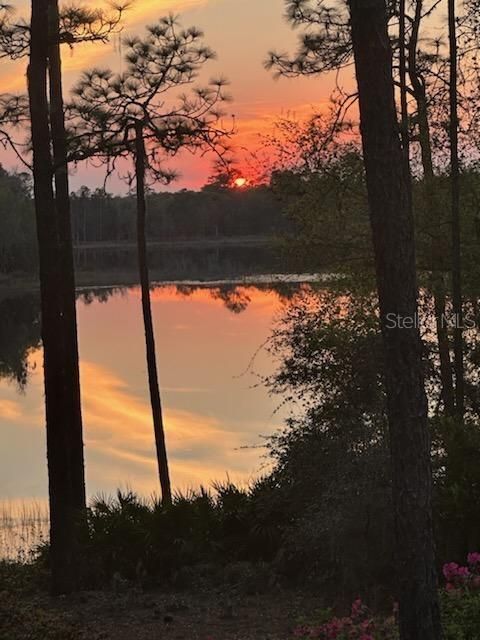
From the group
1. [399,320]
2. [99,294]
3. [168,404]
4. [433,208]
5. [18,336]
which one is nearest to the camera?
[399,320]

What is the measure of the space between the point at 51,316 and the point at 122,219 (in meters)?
105

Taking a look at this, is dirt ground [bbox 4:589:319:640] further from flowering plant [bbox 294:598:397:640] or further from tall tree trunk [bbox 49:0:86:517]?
tall tree trunk [bbox 49:0:86:517]

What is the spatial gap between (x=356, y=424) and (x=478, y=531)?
5.41 feet

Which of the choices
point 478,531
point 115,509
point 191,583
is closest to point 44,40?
point 115,509

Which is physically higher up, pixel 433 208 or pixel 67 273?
pixel 433 208

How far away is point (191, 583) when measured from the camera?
328 inches

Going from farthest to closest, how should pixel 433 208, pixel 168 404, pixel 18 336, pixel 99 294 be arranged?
pixel 99 294 < pixel 18 336 < pixel 168 404 < pixel 433 208

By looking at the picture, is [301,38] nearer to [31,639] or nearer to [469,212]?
[469,212]

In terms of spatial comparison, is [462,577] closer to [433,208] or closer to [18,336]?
[433,208]

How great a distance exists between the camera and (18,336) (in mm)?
39344

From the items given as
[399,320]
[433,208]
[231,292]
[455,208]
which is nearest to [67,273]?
[455,208]

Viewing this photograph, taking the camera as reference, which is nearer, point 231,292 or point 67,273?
point 67,273

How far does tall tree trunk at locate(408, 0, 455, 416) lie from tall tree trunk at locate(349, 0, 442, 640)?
26.2 feet

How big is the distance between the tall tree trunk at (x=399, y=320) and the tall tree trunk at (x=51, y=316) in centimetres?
527
